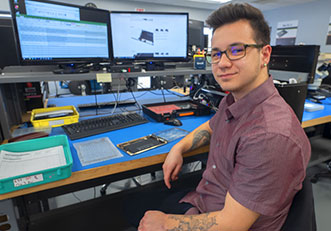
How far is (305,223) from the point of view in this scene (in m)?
0.61

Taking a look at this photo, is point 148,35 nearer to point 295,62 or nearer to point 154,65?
point 154,65

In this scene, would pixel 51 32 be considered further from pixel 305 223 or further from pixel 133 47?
pixel 305 223

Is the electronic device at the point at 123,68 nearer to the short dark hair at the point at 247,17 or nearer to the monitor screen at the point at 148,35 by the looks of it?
the monitor screen at the point at 148,35

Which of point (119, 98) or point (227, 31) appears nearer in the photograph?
point (227, 31)

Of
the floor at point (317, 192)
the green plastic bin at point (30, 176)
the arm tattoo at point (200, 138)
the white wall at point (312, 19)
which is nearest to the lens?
the green plastic bin at point (30, 176)

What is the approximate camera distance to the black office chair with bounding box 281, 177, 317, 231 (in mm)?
607

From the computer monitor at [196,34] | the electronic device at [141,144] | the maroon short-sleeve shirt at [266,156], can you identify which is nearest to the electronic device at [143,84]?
the computer monitor at [196,34]

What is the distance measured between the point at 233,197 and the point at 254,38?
1.81 feet

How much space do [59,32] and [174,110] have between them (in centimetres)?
86

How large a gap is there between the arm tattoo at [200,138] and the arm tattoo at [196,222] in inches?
15.0

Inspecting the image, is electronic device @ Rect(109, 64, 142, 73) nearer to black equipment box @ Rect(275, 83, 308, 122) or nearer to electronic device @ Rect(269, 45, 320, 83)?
black equipment box @ Rect(275, 83, 308, 122)

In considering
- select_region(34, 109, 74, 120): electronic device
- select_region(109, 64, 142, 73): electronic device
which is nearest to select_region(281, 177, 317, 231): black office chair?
select_region(109, 64, 142, 73): electronic device

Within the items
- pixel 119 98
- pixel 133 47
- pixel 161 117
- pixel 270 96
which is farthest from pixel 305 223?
pixel 119 98

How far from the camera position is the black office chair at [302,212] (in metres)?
0.61
